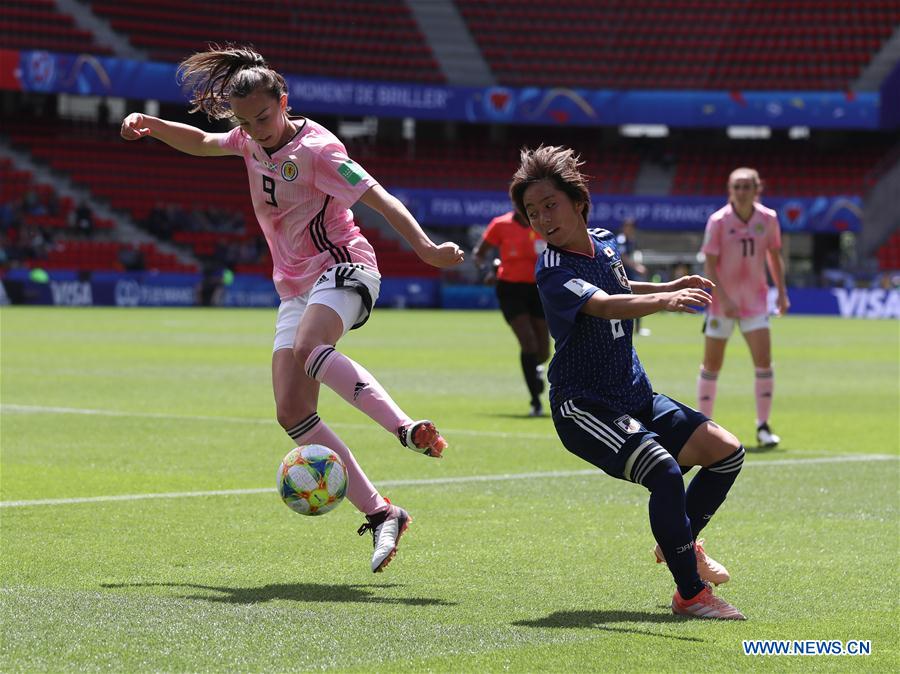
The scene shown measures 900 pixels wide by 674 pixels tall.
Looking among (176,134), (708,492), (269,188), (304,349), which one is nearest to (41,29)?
(176,134)

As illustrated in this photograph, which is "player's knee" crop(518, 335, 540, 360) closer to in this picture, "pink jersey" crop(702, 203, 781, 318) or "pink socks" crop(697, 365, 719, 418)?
"pink socks" crop(697, 365, 719, 418)

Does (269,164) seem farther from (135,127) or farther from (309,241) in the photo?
(135,127)

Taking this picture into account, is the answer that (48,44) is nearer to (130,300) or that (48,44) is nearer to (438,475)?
(130,300)

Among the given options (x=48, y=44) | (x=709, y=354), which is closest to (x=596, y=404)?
(x=709, y=354)

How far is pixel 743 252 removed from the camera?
41.7 ft

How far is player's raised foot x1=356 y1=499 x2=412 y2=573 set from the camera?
6.45m

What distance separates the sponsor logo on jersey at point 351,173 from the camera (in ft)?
22.2

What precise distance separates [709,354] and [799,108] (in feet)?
147

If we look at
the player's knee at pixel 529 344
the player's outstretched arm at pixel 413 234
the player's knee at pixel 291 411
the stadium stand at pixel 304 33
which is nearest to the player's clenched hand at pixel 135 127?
the player's outstretched arm at pixel 413 234

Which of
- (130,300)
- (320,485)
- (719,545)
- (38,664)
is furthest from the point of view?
(130,300)

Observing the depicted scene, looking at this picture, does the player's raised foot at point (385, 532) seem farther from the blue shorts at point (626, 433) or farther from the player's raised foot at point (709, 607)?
the player's raised foot at point (709, 607)

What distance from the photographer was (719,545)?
7.34m

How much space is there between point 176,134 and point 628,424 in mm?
2923

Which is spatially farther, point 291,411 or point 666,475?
point 291,411
